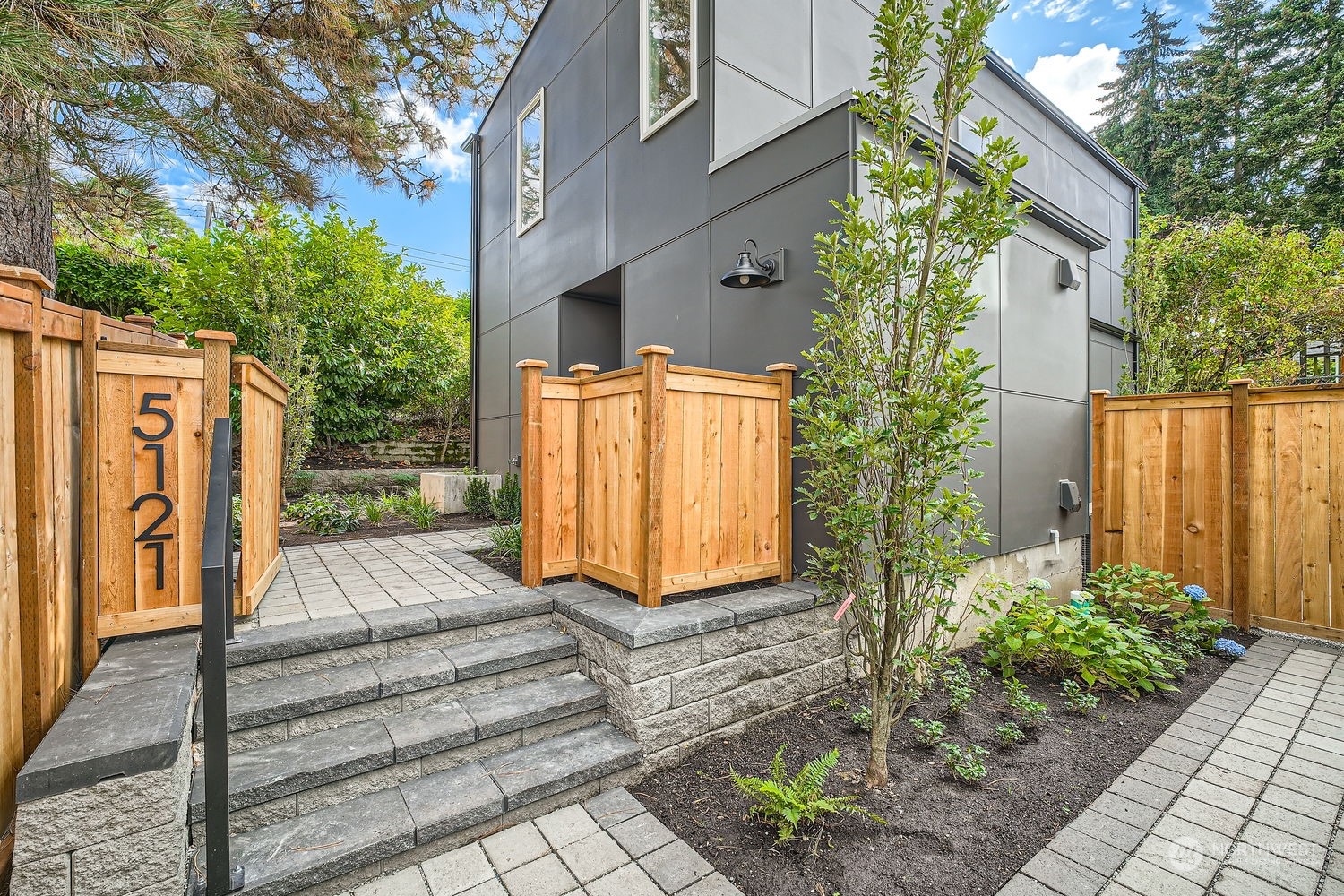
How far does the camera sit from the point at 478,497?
6.63 meters

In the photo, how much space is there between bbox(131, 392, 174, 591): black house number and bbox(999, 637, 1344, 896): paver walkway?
127 inches

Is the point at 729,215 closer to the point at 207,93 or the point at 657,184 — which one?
the point at 657,184

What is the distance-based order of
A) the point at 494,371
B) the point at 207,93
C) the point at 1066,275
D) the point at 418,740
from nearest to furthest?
1. the point at 418,740
2. the point at 207,93
3. the point at 1066,275
4. the point at 494,371

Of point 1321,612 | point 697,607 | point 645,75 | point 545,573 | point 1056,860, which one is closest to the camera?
point 1056,860

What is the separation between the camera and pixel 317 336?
8156 millimetres

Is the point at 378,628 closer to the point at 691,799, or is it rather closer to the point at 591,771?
the point at 591,771

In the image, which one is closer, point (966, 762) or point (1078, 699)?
point (966, 762)

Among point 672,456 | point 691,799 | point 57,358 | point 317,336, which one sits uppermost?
point 317,336

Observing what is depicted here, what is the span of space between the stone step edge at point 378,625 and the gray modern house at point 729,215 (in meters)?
1.68

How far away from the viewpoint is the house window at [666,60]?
173 inches

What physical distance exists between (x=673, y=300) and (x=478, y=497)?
3.53 metres

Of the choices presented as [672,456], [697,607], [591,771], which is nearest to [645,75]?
[672,456]

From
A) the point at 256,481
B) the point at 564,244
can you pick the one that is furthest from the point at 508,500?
the point at 256,481

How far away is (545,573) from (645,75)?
13.8 feet
